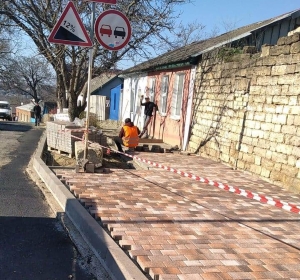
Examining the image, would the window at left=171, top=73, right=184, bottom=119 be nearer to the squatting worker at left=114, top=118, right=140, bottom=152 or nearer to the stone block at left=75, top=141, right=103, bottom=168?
the squatting worker at left=114, top=118, right=140, bottom=152

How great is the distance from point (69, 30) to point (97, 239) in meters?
3.78

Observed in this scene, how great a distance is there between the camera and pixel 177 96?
Answer: 41.4 ft

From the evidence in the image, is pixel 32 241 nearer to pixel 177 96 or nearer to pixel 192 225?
pixel 192 225

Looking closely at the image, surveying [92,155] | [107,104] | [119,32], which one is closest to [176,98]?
[92,155]

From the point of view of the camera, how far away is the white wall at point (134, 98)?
1700 centimetres

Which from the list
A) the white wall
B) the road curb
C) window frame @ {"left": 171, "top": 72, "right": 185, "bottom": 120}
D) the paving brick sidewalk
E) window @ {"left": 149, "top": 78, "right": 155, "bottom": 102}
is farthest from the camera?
the white wall

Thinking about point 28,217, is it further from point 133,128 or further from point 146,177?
point 133,128

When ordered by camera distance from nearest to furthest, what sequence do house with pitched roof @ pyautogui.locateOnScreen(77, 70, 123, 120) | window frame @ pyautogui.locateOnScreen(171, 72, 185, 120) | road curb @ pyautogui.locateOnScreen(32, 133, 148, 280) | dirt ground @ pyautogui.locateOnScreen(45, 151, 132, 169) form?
1. road curb @ pyautogui.locateOnScreen(32, 133, 148, 280)
2. dirt ground @ pyautogui.locateOnScreen(45, 151, 132, 169)
3. window frame @ pyautogui.locateOnScreen(171, 72, 185, 120)
4. house with pitched roof @ pyautogui.locateOnScreen(77, 70, 123, 120)

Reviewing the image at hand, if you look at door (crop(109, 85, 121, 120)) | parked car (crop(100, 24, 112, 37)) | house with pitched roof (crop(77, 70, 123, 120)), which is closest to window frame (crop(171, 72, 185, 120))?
parked car (crop(100, 24, 112, 37))

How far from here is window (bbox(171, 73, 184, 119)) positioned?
12445mm

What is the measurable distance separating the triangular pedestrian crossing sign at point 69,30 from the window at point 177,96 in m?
6.90

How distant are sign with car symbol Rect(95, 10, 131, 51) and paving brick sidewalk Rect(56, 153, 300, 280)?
2.57 m

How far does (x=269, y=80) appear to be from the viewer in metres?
7.23

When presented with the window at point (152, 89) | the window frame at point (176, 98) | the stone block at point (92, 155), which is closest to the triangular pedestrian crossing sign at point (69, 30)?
the stone block at point (92, 155)
